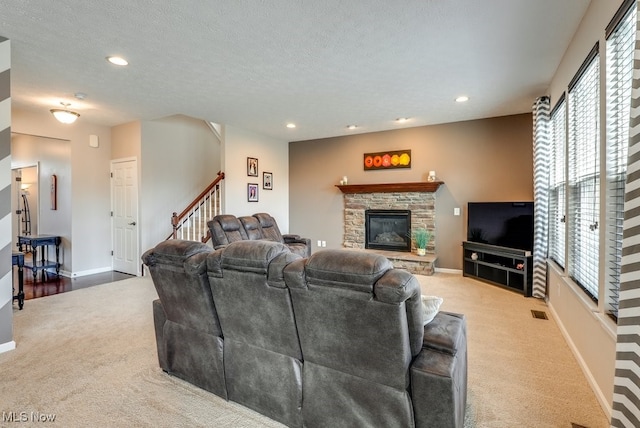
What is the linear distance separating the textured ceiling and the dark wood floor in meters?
2.63

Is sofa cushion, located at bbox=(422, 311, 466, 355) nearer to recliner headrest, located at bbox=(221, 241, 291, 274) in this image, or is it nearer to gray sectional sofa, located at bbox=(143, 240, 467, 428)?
gray sectional sofa, located at bbox=(143, 240, 467, 428)

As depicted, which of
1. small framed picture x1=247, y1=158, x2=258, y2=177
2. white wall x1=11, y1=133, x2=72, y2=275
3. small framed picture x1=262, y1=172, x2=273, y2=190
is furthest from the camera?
small framed picture x1=262, y1=172, x2=273, y2=190

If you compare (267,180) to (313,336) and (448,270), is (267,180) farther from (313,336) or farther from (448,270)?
(313,336)

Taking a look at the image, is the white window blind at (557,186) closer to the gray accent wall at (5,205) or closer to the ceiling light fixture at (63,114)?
the gray accent wall at (5,205)

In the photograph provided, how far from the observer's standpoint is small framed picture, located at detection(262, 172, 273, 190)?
6547 millimetres

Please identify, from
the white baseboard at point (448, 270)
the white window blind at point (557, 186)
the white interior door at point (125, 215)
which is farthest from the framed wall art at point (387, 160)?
the white interior door at point (125, 215)

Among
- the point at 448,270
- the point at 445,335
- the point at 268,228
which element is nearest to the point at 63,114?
the point at 268,228

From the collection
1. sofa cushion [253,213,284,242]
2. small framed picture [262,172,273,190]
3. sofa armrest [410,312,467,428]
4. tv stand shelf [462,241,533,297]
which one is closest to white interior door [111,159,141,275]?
sofa cushion [253,213,284,242]

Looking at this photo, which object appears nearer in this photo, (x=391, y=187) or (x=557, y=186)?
(x=557, y=186)

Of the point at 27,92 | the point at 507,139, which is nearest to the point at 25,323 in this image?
the point at 27,92

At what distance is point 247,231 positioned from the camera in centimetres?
529

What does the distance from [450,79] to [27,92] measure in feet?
16.9
